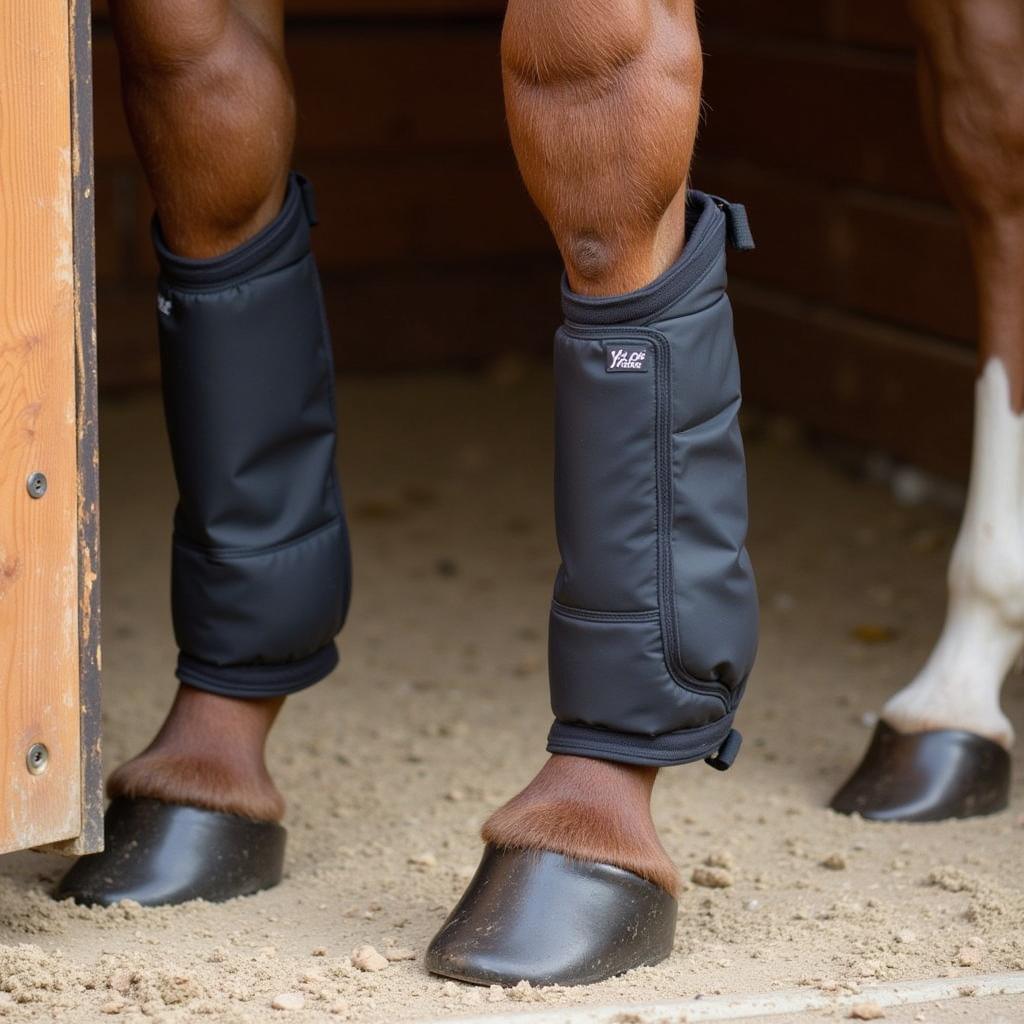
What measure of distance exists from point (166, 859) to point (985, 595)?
2.58 ft

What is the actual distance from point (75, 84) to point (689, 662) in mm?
559

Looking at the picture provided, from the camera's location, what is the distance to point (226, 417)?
133cm

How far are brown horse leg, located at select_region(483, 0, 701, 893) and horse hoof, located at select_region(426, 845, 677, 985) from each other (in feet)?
0.06

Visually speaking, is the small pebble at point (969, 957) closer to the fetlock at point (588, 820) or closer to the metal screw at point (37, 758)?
the fetlock at point (588, 820)

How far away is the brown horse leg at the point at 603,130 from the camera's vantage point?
3.58 ft

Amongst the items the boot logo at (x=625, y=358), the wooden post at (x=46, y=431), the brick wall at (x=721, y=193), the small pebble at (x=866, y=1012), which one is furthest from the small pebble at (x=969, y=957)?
the brick wall at (x=721, y=193)

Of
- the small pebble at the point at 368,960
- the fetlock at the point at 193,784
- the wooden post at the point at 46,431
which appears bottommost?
the fetlock at the point at 193,784

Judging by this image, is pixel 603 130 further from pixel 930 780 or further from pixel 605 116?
pixel 930 780

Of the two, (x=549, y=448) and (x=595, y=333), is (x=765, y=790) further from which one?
(x=549, y=448)

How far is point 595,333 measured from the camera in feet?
3.69

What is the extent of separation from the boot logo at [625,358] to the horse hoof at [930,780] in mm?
612

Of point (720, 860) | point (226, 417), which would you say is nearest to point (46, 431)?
point (226, 417)

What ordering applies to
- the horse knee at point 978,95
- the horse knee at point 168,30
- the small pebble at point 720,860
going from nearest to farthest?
the horse knee at point 168,30, the small pebble at point 720,860, the horse knee at point 978,95

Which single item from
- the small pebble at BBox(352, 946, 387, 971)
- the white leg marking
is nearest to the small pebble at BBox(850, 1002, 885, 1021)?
the small pebble at BBox(352, 946, 387, 971)
